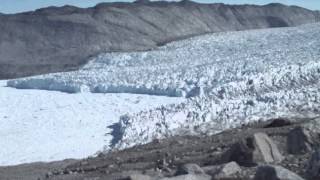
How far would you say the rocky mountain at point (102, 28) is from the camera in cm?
4775

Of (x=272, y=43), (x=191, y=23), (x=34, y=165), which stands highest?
(x=191, y=23)

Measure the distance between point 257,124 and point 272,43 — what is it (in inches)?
586

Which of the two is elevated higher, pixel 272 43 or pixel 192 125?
pixel 272 43

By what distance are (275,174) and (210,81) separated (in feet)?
50.4

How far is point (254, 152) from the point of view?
1173 centimetres

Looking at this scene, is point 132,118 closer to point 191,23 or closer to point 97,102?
point 97,102

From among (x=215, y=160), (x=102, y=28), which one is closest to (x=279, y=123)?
(x=215, y=160)

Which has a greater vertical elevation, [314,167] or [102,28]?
[102,28]

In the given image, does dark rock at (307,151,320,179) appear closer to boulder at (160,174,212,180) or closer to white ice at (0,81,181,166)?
boulder at (160,174,212,180)

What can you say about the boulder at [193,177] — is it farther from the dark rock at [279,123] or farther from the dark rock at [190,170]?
the dark rock at [279,123]

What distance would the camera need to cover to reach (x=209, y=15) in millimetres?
62406

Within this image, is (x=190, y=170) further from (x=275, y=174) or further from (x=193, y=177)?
(x=275, y=174)

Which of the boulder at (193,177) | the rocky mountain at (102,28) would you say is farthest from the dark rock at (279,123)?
the rocky mountain at (102,28)

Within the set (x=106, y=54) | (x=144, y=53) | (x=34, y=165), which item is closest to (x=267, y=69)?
(x=34, y=165)
